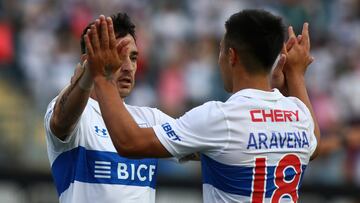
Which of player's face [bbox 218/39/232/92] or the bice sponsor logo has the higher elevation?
player's face [bbox 218/39/232/92]

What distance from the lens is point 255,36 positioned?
5.91 metres

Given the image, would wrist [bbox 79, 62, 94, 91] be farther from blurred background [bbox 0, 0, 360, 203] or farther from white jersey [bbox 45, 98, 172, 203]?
blurred background [bbox 0, 0, 360, 203]

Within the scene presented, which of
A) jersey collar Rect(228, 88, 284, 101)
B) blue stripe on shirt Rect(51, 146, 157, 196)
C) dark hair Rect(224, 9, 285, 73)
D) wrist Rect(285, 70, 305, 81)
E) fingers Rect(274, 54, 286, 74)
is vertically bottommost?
blue stripe on shirt Rect(51, 146, 157, 196)

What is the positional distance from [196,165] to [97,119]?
6579mm

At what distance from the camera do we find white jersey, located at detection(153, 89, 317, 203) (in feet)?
19.2

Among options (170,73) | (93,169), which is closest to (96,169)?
(93,169)

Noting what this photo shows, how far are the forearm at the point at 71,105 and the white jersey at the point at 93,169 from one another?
0.11m

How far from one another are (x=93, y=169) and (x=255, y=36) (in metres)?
1.68

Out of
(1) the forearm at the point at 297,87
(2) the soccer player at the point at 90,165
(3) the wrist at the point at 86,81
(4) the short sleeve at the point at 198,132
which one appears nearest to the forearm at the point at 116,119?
(4) the short sleeve at the point at 198,132

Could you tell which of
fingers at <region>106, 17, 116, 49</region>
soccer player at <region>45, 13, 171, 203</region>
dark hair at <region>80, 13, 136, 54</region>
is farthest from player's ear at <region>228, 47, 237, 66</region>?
Answer: dark hair at <region>80, 13, 136, 54</region>

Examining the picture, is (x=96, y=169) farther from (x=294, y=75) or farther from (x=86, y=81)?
(x=294, y=75)

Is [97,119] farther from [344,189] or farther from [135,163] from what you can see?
[344,189]

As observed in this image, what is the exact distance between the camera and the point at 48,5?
17.0 metres

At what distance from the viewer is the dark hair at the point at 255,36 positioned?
5910 mm
